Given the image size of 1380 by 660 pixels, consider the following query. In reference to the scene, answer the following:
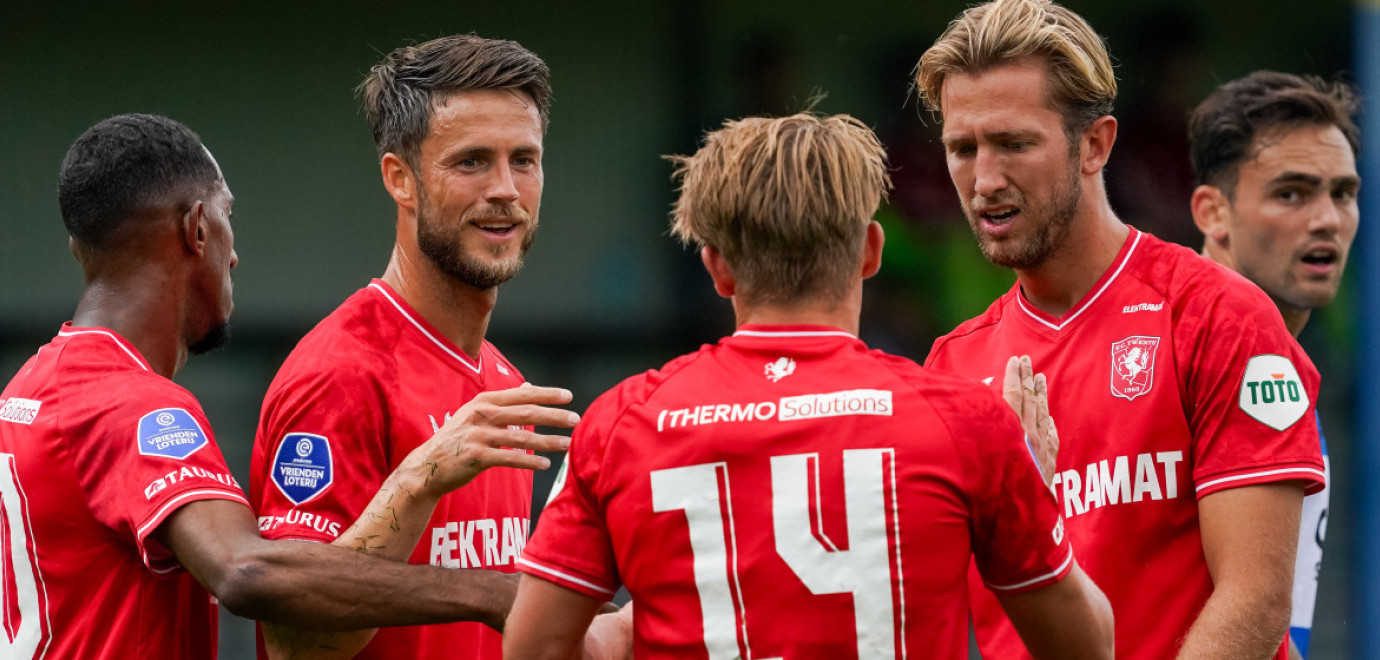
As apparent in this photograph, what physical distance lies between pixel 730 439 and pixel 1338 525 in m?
6.46

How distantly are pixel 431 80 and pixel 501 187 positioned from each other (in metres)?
0.29

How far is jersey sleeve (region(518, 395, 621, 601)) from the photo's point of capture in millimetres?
2346

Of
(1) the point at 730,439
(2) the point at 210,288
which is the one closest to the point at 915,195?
(2) the point at 210,288

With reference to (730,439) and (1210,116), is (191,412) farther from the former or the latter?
(1210,116)

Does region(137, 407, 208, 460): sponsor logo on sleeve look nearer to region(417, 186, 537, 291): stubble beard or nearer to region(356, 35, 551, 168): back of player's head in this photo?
region(417, 186, 537, 291): stubble beard

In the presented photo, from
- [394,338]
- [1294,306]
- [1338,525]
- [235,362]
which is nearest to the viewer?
[394,338]

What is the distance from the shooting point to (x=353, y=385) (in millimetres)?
3010

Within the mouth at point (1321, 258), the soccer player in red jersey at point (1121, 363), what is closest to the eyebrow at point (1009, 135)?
the soccer player in red jersey at point (1121, 363)

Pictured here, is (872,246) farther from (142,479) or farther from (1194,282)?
(142,479)

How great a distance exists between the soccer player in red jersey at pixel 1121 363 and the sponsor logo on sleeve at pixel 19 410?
1974mm

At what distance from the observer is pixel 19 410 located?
10.1 feet

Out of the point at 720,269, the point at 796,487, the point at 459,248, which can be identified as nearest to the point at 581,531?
the point at 796,487

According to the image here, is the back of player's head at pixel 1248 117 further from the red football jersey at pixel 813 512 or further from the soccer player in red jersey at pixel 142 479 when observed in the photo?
the soccer player in red jersey at pixel 142 479

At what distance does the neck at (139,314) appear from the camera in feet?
10.5
